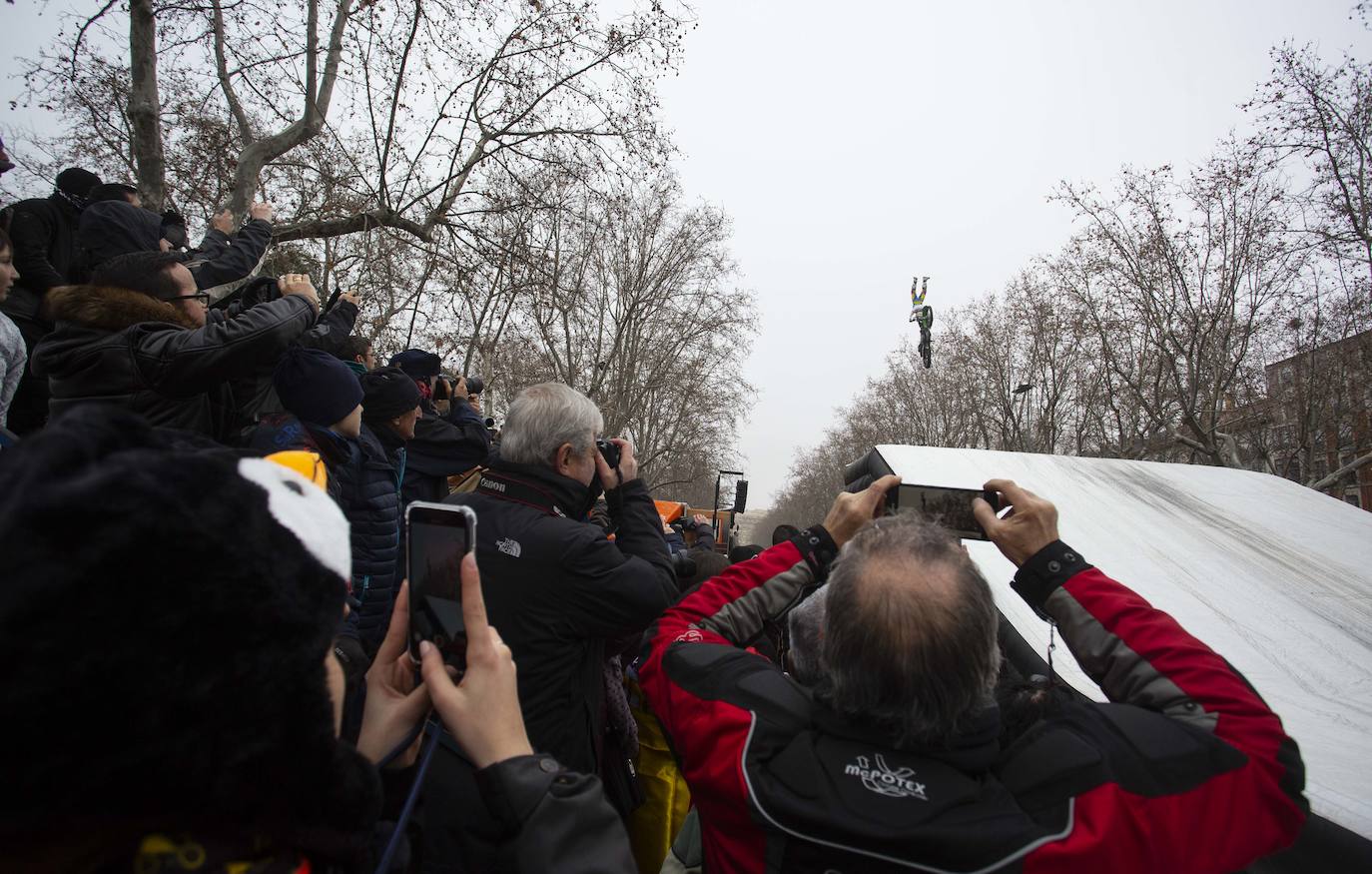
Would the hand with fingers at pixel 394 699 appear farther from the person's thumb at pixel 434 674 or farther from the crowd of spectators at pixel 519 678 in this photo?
the person's thumb at pixel 434 674

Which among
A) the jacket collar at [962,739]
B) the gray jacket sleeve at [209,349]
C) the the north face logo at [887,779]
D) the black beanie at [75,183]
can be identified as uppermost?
the black beanie at [75,183]

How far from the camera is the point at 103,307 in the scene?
7.28 ft

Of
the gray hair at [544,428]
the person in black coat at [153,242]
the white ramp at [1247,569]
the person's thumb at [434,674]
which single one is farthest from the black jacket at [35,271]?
the white ramp at [1247,569]

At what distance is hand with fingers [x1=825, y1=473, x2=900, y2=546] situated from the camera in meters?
1.59

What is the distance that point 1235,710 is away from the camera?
114 centimetres

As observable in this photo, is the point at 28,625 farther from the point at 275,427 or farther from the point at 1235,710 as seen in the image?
the point at 275,427

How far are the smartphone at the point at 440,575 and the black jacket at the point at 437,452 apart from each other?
2150 mm

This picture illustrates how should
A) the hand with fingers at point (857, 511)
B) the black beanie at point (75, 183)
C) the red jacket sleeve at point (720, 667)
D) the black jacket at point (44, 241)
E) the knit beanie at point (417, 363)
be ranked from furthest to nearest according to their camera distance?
the black beanie at point (75, 183) → the knit beanie at point (417, 363) → the black jacket at point (44, 241) → the hand with fingers at point (857, 511) → the red jacket sleeve at point (720, 667)

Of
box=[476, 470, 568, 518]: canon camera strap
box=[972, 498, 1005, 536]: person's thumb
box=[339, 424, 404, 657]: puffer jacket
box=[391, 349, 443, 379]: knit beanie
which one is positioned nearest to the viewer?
box=[972, 498, 1005, 536]: person's thumb

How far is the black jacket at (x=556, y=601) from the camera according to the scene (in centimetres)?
178

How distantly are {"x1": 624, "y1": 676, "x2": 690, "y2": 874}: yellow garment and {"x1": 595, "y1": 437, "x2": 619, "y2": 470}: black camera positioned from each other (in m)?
0.88

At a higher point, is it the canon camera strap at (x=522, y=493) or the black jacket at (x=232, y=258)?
the black jacket at (x=232, y=258)

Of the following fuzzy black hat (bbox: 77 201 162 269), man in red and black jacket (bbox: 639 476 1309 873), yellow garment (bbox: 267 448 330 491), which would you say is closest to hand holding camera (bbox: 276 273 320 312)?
fuzzy black hat (bbox: 77 201 162 269)

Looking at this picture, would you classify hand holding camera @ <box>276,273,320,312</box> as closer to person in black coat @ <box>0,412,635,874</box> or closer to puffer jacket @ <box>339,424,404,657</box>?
puffer jacket @ <box>339,424,404,657</box>
